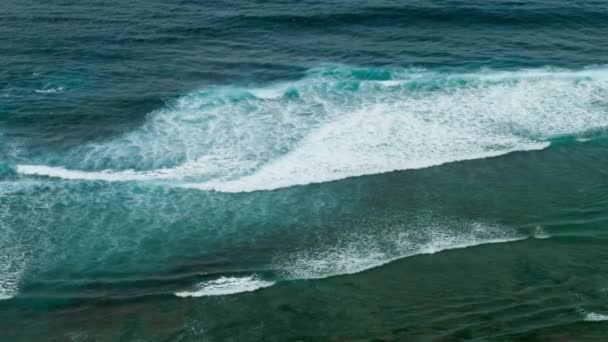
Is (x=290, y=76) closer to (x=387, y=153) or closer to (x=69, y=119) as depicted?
(x=387, y=153)

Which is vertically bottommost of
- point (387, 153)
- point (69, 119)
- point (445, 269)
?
point (445, 269)

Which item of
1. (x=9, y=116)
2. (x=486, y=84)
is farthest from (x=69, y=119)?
(x=486, y=84)

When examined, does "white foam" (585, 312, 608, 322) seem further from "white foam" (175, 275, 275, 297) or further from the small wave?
the small wave

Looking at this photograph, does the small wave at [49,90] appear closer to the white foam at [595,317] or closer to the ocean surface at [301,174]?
the ocean surface at [301,174]

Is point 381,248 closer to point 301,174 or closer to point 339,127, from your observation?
point 301,174

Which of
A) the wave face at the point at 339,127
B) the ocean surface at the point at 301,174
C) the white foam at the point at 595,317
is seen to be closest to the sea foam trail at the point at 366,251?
the ocean surface at the point at 301,174

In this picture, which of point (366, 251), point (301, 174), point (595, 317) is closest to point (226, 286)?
point (366, 251)
